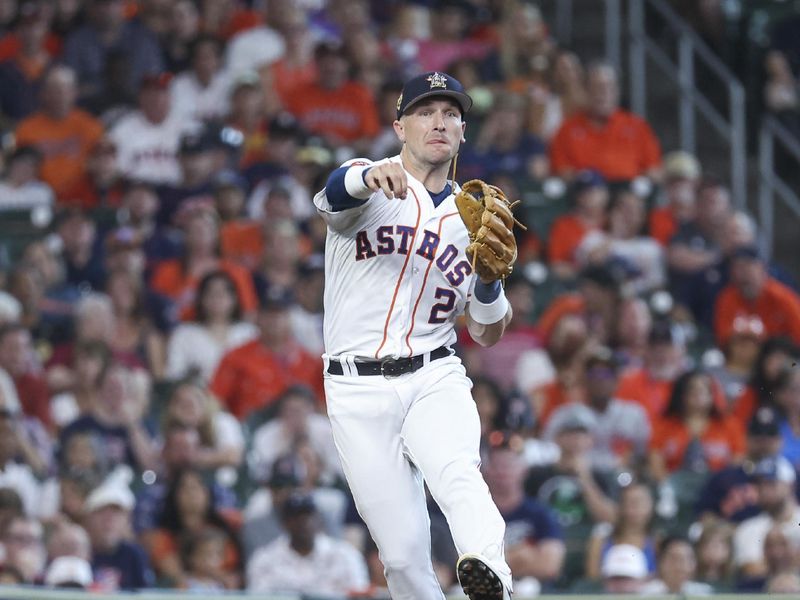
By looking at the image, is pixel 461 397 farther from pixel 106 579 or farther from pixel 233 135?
pixel 233 135

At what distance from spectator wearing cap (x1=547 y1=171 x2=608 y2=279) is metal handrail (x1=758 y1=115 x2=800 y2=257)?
1627 millimetres

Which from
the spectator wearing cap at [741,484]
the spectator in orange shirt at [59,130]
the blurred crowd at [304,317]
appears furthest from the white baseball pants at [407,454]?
the spectator in orange shirt at [59,130]

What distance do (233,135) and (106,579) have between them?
402 centimetres

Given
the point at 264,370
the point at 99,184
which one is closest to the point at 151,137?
the point at 99,184

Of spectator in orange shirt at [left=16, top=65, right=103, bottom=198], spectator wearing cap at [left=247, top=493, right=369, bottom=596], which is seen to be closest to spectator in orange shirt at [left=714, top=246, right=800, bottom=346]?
spectator wearing cap at [left=247, top=493, right=369, bottom=596]

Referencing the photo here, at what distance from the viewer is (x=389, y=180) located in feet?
16.5

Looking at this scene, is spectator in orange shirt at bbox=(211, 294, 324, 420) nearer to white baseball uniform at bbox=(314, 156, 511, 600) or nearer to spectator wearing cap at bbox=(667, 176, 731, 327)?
spectator wearing cap at bbox=(667, 176, 731, 327)

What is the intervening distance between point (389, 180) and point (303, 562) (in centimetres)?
394

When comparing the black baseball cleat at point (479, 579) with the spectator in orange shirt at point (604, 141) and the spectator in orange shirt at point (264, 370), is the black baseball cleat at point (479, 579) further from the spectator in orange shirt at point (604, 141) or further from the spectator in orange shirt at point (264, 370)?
the spectator in orange shirt at point (604, 141)

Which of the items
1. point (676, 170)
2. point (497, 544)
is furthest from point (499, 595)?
point (676, 170)

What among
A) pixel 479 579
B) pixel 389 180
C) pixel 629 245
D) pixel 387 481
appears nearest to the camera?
pixel 479 579

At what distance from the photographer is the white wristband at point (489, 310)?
546cm

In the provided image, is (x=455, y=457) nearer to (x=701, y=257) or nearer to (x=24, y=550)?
(x=24, y=550)

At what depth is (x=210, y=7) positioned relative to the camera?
12.5 metres
